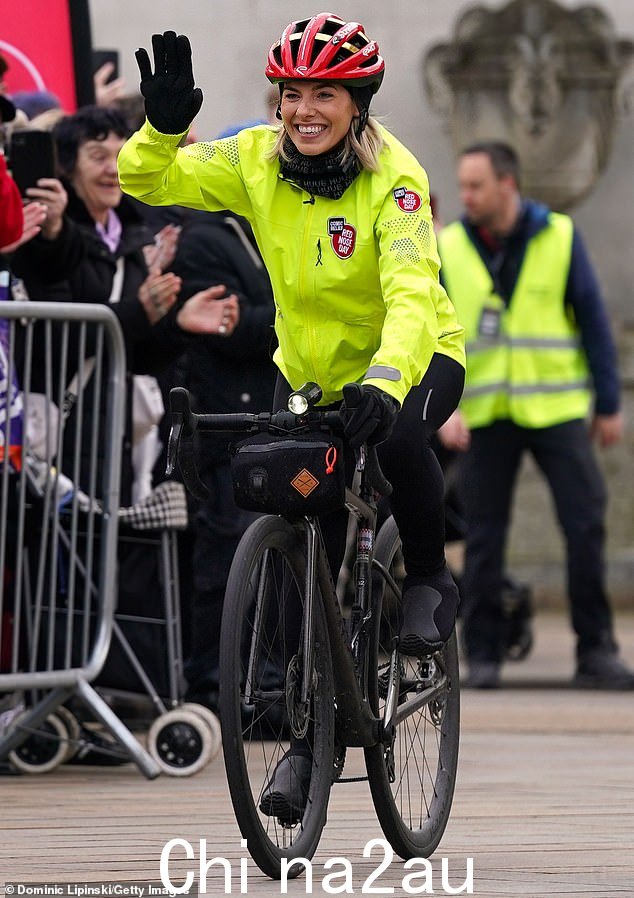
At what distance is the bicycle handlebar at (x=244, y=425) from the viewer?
15.7ft

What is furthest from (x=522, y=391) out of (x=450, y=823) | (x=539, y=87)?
(x=539, y=87)

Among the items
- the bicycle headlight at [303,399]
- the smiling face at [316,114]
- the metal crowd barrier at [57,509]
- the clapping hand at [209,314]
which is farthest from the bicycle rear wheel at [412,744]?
the clapping hand at [209,314]

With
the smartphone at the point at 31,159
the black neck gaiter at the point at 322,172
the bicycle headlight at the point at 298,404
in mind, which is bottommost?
the bicycle headlight at the point at 298,404

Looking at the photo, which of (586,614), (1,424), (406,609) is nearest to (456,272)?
(586,614)

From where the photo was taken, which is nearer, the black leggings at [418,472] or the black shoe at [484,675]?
the black leggings at [418,472]

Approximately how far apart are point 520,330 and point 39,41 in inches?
111

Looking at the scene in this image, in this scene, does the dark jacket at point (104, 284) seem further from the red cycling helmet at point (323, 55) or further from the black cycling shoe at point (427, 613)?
the red cycling helmet at point (323, 55)

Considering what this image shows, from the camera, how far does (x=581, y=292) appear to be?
31.7 ft

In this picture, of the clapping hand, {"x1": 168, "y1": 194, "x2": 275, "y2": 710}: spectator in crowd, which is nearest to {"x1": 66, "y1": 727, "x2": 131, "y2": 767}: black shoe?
{"x1": 168, "y1": 194, "x2": 275, "y2": 710}: spectator in crowd

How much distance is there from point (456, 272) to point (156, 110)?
478 cm

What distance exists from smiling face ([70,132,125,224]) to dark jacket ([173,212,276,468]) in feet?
1.16

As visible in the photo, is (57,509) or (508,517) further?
(508,517)

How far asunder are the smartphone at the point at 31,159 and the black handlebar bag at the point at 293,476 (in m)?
2.47

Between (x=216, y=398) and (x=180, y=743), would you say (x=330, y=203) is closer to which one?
(x=180, y=743)
